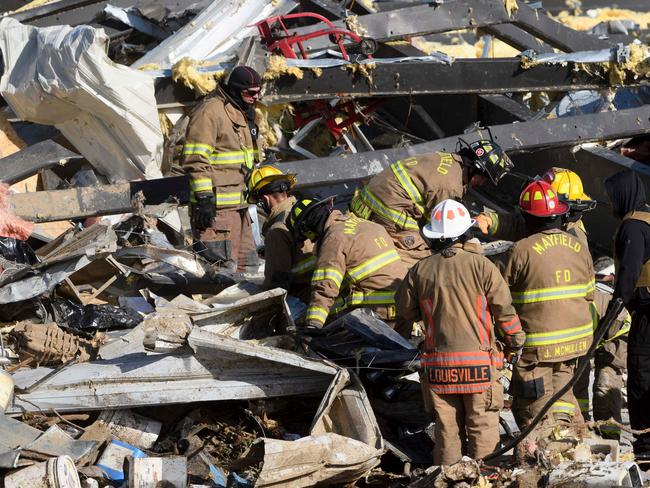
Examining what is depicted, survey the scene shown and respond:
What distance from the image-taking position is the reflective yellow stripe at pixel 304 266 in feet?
22.3

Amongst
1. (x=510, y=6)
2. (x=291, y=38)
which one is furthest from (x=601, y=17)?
(x=291, y=38)

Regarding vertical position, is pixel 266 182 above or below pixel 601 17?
below

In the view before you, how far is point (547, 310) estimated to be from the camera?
5805mm

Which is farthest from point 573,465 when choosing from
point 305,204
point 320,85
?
point 320,85

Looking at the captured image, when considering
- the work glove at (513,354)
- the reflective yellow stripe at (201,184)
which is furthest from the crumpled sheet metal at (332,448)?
the reflective yellow stripe at (201,184)

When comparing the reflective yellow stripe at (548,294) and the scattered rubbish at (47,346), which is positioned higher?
the reflective yellow stripe at (548,294)

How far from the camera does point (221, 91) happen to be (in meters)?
Result: 7.98

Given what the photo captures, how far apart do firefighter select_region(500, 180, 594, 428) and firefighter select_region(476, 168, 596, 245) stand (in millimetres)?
459

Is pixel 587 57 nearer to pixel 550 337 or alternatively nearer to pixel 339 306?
pixel 339 306

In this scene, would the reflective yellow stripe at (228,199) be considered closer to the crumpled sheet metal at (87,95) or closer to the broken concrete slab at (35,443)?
the crumpled sheet metal at (87,95)

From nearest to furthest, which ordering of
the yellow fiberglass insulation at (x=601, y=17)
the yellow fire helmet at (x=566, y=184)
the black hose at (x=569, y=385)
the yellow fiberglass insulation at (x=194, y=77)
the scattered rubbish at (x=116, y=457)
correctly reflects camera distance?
the black hose at (x=569, y=385), the scattered rubbish at (x=116, y=457), the yellow fire helmet at (x=566, y=184), the yellow fiberglass insulation at (x=194, y=77), the yellow fiberglass insulation at (x=601, y=17)

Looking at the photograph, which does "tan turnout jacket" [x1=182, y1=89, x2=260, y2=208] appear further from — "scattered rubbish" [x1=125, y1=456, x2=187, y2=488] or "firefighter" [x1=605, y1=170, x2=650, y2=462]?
"firefighter" [x1=605, y1=170, x2=650, y2=462]

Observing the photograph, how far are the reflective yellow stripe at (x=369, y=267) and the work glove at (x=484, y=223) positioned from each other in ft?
2.07

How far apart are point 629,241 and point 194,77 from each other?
414cm
